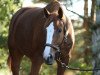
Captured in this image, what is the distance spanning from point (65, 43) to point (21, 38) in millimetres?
1461

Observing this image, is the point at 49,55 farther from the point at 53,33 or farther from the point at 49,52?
the point at 53,33

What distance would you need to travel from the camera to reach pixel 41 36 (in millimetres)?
6602

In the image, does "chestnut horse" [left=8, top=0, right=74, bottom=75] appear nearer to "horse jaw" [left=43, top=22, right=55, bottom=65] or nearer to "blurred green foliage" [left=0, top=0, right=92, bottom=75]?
"horse jaw" [left=43, top=22, right=55, bottom=65]

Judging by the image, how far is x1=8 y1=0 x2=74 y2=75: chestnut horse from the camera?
5812 millimetres

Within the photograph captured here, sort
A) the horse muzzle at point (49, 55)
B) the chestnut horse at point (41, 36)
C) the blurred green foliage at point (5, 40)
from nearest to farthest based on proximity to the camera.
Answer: the horse muzzle at point (49, 55)
the chestnut horse at point (41, 36)
the blurred green foliage at point (5, 40)

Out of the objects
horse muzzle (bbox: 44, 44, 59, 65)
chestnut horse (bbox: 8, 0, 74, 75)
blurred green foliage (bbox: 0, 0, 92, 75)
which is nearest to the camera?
horse muzzle (bbox: 44, 44, 59, 65)

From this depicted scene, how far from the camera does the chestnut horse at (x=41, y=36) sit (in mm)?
5812

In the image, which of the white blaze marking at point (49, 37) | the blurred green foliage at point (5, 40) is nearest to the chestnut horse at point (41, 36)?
the white blaze marking at point (49, 37)

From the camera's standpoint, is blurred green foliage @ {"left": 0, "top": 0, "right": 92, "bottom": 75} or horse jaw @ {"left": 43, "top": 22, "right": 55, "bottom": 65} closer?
horse jaw @ {"left": 43, "top": 22, "right": 55, "bottom": 65}

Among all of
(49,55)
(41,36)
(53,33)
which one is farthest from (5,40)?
(49,55)

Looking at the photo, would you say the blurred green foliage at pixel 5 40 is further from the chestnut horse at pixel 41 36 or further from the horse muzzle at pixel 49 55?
the horse muzzle at pixel 49 55

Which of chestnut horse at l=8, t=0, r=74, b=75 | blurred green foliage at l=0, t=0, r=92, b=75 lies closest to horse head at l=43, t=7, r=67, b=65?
chestnut horse at l=8, t=0, r=74, b=75

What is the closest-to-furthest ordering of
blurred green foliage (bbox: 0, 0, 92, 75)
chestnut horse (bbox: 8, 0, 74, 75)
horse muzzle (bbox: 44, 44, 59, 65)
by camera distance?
1. horse muzzle (bbox: 44, 44, 59, 65)
2. chestnut horse (bbox: 8, 0, 74, 75)
3. blurred green foliage (bbox: 0, 0, 92, 75)

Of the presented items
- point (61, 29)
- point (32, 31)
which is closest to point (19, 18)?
point (32, 31)
